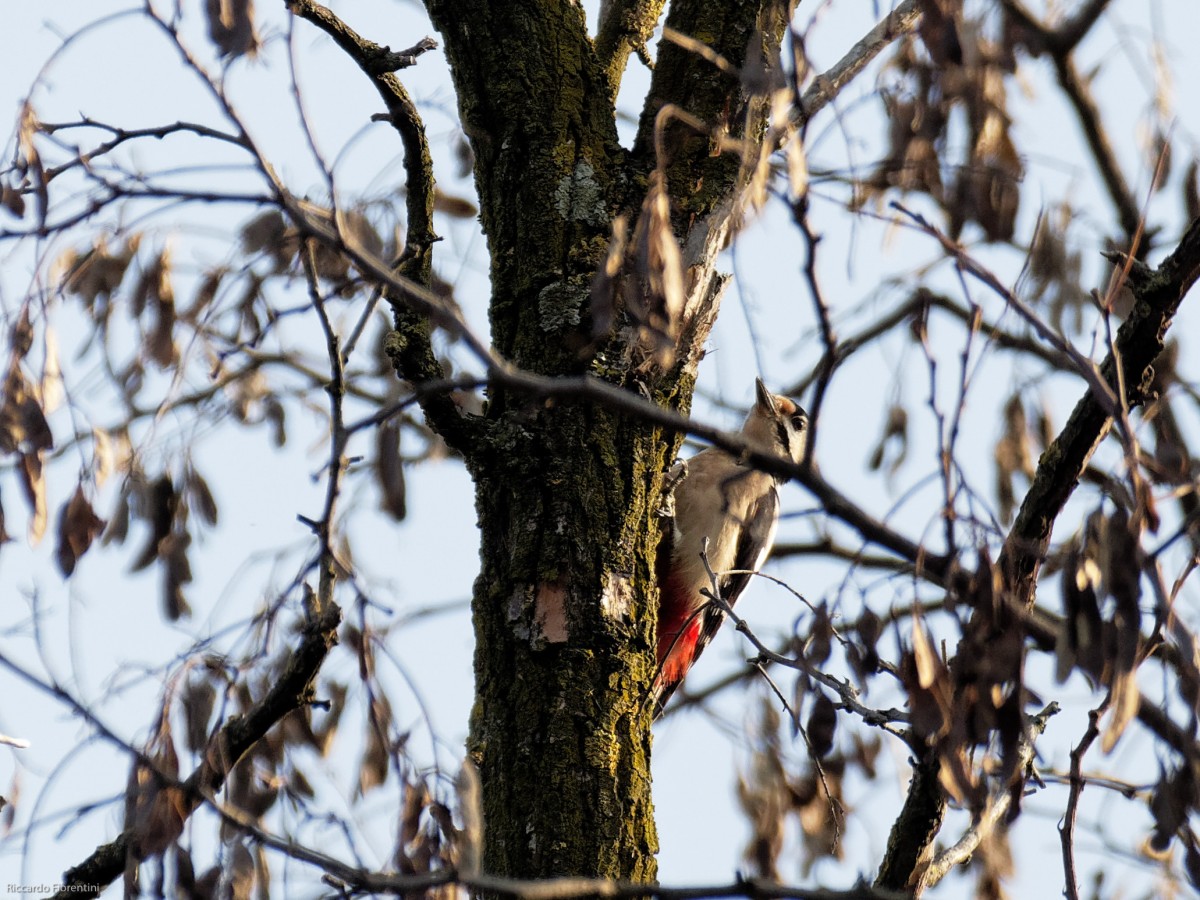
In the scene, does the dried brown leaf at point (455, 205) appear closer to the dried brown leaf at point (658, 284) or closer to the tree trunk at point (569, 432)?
the tree trunk at point (569, 432)

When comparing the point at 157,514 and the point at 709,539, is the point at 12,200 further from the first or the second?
the point at 709,539

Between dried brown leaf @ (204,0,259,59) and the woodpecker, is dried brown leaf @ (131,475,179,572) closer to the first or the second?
dried brown leaf @ (204,0,259,59)

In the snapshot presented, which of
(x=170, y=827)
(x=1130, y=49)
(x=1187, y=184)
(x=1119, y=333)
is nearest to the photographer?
(x=170, y=827)

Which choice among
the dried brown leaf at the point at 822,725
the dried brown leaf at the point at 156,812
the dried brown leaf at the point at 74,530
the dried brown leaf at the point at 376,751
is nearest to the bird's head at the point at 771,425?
the dried brown leaf at the point at 376,751

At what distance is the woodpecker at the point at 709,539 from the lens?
5.02 meters

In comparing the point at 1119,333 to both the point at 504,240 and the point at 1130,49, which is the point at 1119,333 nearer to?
the point at 1130,49

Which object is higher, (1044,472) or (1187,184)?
(1187,184)

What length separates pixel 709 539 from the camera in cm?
493

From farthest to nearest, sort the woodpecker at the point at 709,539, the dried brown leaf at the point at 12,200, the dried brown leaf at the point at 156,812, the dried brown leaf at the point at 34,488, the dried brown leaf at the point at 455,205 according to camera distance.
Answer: the woodpecker at the point at 709,539 → the dried brown leaf at the point at 455,205 → the dried brown leaf at the point at 12,200 → the dried brown leaf at the point at 34,488 → the dried brown leaf at the point at 156,812

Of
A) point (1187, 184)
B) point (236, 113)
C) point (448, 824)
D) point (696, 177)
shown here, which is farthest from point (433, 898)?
point (1187, 184)

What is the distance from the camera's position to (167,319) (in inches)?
111

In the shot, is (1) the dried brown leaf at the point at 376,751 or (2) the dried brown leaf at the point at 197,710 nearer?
(1) the dried brown leaf at the point at 376,751

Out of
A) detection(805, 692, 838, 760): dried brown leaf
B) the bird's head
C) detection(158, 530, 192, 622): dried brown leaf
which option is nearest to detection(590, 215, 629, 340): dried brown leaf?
detection(805, 692, 838, 760): dried brown leaf

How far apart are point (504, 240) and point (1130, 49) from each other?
5.33 ft
